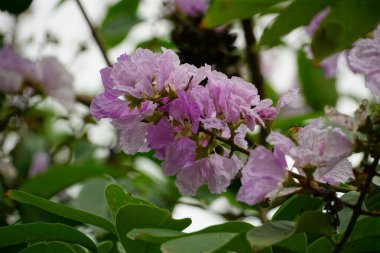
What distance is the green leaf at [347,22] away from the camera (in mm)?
764

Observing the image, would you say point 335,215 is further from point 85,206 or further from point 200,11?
point 200,11

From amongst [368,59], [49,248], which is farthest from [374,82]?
[49,248]

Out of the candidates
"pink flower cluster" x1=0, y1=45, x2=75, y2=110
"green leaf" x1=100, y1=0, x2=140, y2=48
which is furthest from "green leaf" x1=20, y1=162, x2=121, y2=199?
"green leaf" x1=100, y1=0, x2=140, y2=48

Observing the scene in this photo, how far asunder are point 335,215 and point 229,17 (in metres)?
0.28

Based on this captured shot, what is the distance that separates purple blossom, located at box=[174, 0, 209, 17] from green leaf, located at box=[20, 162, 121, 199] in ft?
1.95

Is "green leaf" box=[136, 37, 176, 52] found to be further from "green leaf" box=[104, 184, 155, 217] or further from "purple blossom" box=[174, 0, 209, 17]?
"green leaf" box=[104, 184, 155, 217]

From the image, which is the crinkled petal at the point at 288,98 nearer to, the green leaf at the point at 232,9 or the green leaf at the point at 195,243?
the green leaf at the point at 232,9

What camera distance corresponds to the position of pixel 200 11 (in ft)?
6.13

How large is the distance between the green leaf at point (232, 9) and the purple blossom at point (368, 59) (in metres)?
0.12

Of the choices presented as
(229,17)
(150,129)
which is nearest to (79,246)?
(150,129)

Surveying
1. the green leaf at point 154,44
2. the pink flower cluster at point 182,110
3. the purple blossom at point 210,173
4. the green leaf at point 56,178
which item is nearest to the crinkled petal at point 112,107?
the pink flower cluster at point 182,110

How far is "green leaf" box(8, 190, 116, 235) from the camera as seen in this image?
2.72ft

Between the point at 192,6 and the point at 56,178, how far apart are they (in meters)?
0.70

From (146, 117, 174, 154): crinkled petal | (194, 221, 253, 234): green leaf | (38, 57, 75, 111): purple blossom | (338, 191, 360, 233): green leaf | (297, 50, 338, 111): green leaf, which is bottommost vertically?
(297, 50, 338, 111): green leaf
